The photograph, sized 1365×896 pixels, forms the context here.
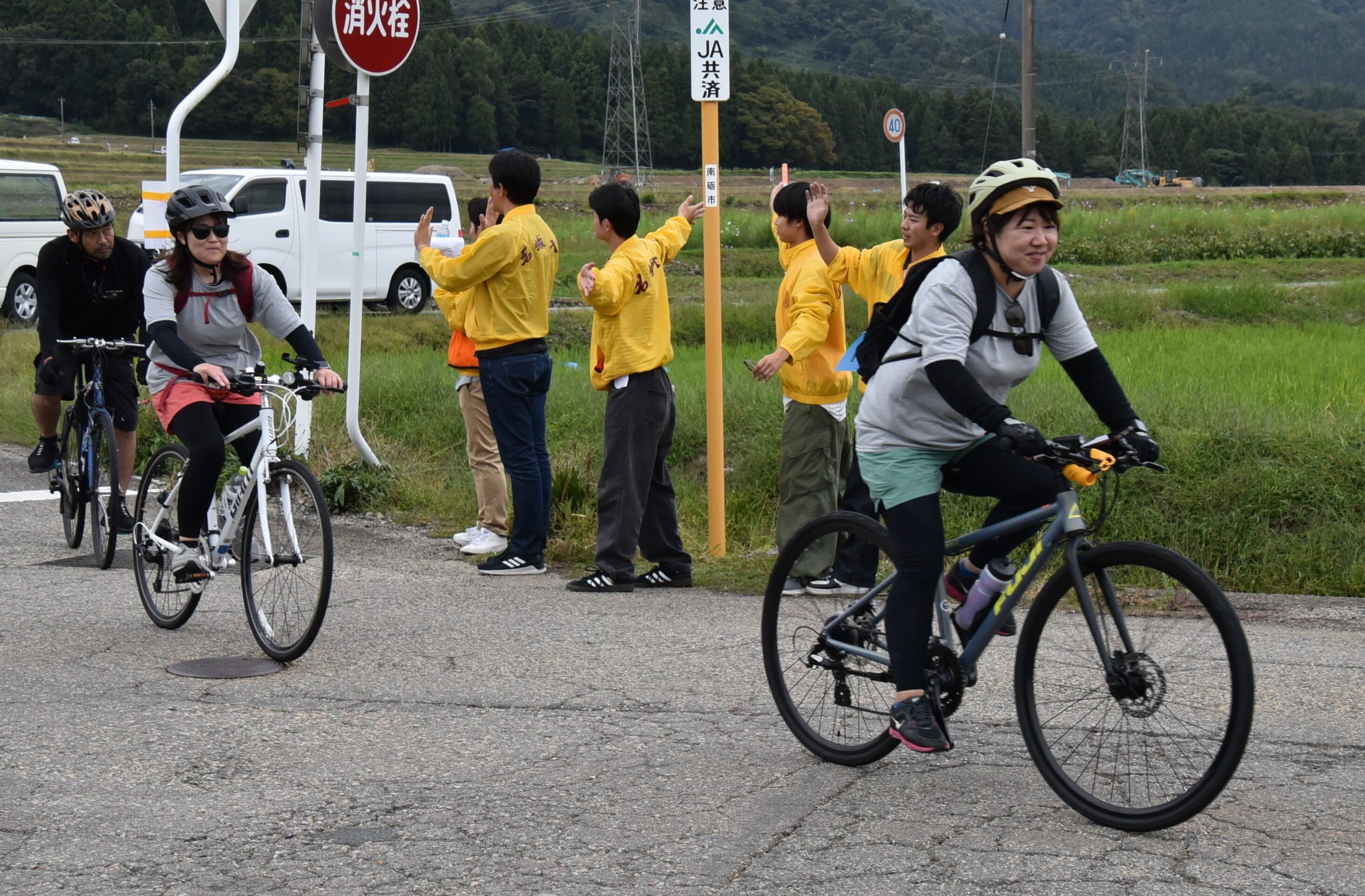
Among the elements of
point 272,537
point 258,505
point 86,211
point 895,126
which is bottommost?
point 272,537

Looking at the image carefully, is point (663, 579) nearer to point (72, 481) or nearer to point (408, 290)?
point (72, 481)

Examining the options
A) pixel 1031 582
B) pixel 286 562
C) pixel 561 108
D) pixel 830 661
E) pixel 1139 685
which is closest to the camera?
pixel 1139 685

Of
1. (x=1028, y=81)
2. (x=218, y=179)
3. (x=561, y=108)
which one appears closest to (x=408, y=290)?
(x=218, y=179)

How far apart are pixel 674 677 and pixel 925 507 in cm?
176

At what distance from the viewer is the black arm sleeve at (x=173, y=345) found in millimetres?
5922

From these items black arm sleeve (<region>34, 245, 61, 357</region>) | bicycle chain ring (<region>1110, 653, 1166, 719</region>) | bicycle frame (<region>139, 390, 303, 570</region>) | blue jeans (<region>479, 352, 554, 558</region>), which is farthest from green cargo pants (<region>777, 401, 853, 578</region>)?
black arm sleeve (<region>34, 245, 61, 357</region>)

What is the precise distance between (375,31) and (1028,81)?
18.9 m

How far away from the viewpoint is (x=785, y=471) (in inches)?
285

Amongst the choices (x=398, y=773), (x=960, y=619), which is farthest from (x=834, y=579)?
(x=398, y=773)

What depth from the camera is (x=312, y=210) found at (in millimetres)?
10062

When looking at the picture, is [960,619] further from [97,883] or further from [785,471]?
[785,471]

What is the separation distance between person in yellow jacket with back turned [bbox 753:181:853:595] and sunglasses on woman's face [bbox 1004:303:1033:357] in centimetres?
266

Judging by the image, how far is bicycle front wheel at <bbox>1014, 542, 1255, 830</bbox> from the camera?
3693 mm

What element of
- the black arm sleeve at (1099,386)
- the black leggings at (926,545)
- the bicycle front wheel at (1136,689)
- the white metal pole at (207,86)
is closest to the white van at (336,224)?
the white metal pole at (207,86)
